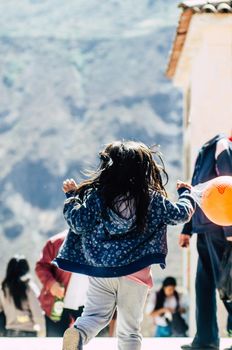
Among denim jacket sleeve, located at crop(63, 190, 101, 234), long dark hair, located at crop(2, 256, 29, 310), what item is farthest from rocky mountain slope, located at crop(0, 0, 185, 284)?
denim jacket sleeve, located at crop(63, 190, 101, 234)

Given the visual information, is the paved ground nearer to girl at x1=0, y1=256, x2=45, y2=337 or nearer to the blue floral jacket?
the blue floral jacket

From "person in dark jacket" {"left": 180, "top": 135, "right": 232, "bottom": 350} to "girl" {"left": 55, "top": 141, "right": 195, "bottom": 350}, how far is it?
3.81 ft

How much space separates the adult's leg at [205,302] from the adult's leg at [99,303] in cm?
156

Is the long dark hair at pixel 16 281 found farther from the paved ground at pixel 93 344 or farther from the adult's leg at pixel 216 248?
the adult's leg at pixel 216 248

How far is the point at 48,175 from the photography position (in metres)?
54.6

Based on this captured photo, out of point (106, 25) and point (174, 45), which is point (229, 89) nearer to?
point (174, 45)

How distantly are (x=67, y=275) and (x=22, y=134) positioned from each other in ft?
164

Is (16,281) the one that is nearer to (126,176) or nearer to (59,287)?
(59,287)

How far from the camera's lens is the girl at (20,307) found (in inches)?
402

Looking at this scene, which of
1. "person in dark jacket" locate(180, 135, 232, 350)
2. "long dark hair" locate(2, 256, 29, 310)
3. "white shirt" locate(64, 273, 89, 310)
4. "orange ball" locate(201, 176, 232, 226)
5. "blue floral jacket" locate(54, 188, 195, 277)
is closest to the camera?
"blue floral jacket" locate(54, 188, 195, 277)

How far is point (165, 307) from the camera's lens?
526 inches

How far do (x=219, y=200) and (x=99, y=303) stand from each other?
101 cm

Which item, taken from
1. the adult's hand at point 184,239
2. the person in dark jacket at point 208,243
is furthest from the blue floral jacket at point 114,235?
the adult's hand at point 184,239

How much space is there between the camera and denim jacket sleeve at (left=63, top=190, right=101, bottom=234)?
5.39m
